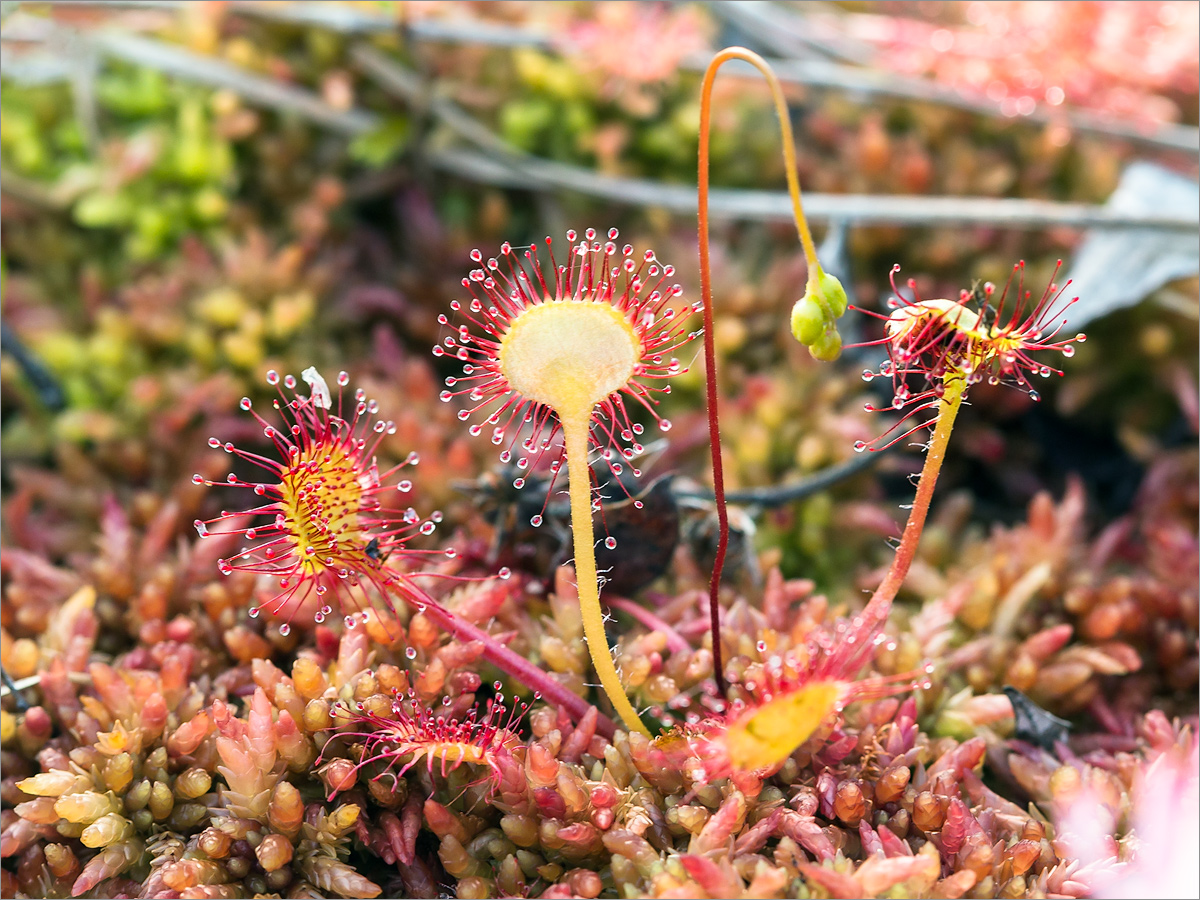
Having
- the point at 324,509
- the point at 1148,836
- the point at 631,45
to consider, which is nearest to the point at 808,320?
the point at 324,509

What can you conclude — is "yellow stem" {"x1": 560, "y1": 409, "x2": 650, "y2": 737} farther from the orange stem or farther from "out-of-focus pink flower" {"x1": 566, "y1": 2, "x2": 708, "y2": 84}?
"out-of-focus pink flower" {"x1": 566, "y1": 2, "x2": 708, "y2": 84}

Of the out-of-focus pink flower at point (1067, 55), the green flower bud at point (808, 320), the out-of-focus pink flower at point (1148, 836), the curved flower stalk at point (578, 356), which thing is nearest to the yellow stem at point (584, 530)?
the curved flower stalk at point (578, 356)

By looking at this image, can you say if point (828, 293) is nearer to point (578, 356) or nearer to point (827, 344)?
point (827, 344)

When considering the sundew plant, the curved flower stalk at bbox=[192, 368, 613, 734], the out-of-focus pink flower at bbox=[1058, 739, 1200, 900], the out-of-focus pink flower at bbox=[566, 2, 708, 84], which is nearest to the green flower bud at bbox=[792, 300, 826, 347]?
the sundew plant

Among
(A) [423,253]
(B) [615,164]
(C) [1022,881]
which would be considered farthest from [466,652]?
(B) [615,164]

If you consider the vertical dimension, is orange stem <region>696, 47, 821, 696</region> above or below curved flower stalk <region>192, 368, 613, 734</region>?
above

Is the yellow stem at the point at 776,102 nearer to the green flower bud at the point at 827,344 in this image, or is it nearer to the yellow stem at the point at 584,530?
the green flower bud at the point at 827,344

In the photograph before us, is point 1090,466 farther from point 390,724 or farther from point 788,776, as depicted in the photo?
point 390,724

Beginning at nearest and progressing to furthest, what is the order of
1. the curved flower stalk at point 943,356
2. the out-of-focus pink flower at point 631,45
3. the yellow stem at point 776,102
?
the yellow stem at point 776,102, the curved flower stalk at point 943,356, the out-of-focus pink flower at point 631,45
